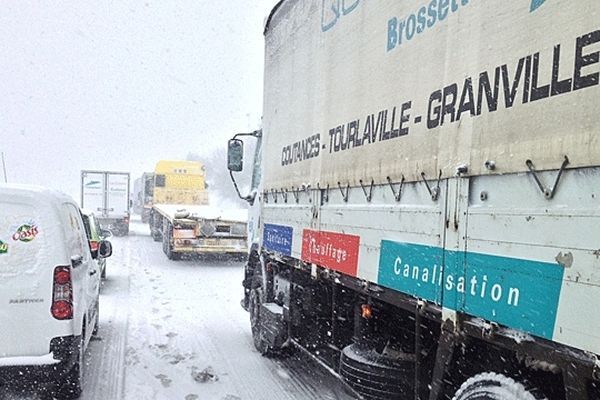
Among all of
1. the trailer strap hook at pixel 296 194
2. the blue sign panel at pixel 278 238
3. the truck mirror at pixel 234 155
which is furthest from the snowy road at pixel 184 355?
Result: the truck mirror at pixel 234 155

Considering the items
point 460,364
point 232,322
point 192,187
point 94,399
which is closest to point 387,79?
point 460,364

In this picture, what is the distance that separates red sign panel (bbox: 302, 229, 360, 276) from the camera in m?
3.86

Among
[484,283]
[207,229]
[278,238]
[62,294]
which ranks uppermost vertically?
[484,283]

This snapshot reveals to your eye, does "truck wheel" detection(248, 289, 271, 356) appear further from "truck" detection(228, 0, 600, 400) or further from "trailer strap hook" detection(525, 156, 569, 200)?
"trailer strap hook" detection(525, 156, 569, 200)

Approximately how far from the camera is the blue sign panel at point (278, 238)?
5.49 metres

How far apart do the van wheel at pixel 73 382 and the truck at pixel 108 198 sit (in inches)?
777

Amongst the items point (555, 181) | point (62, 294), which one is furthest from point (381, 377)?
point (62, 294)

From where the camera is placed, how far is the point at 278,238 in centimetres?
589

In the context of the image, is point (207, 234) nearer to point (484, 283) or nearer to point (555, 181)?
point (484, 283)

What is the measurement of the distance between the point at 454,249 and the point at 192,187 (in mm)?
24189

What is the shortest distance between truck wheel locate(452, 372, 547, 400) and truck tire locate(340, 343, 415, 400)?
0.91 meters

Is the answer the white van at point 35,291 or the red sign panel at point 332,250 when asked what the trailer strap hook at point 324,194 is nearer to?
the red sign panel at point 332,250

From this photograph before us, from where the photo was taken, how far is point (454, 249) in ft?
8.60

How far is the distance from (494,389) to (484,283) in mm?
462
